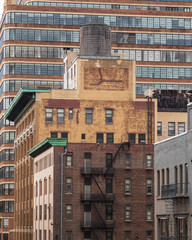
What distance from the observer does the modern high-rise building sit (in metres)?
155

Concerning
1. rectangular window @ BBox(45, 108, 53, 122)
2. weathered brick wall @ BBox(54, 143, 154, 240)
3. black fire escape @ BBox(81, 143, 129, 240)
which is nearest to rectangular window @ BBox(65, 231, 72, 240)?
weathered brick wall @ BBox(54, 143, 154, 240)

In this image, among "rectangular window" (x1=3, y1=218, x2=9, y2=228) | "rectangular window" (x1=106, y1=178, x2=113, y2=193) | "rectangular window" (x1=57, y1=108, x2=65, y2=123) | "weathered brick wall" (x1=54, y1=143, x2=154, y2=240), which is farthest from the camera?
"rectangular window" (x1=3, y1=218, x2=9, y2=228)

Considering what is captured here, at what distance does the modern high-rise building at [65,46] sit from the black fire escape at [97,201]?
5381cm

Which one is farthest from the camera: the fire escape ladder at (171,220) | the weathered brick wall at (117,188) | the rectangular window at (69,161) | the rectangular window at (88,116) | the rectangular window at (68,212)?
the rectangular window at (88,116)

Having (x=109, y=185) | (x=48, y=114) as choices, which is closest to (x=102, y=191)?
(x=109, y=185)

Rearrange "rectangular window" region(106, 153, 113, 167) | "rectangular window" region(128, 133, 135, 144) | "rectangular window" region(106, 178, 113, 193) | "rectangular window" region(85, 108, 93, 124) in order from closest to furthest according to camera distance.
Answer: "rectangular window" region(106, 178, 113, 193), "rectangular window" region(106, 153, 113, 167), "rectangular window" region(85, 108, 93, 124), "rectangular window" region(128, 133, 135, 144)

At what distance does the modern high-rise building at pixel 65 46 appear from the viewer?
155 m

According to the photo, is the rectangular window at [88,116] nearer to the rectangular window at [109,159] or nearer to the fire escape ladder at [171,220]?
the rectangular window at [109,159]

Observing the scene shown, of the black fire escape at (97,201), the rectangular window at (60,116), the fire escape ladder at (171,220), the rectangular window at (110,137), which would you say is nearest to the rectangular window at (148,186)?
the black fire escape at (97,201)

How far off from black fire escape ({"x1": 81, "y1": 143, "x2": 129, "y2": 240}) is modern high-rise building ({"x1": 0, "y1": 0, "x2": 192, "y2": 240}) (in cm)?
5381

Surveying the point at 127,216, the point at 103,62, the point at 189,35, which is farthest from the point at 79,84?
the point at 189,35

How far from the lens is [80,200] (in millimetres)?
98500

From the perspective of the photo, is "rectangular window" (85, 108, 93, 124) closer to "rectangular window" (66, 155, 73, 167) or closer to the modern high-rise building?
"rectangular window" (66, 155, 73, 167)

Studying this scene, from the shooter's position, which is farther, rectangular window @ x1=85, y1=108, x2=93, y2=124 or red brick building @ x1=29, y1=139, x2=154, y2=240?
rectangular window @ x1=85, y1=108, x2=93, y2=124
